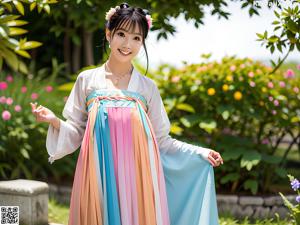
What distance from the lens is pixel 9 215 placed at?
3555mm

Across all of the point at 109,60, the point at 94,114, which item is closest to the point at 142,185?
the point at 94,114

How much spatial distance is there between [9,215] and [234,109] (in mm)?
2386

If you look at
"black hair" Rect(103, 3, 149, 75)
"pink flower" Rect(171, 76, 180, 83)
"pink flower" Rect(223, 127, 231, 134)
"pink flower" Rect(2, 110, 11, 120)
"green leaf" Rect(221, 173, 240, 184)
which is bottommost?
"green leaf" Rect(221, 173, 240, 184)

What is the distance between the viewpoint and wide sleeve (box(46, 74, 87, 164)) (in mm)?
2791

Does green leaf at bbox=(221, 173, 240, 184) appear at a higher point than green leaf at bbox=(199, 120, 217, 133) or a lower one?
lower

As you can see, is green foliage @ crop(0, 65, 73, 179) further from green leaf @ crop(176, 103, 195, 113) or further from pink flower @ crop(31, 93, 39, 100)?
green leaf @ crop(176, 103, 195, 113)

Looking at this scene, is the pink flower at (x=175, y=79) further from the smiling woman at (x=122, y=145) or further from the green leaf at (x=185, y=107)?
the smiling woman at (x=122, y=145)

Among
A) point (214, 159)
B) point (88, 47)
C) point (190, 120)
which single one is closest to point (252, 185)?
point (190, 120)

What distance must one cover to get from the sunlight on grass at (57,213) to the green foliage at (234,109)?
1.29 meters

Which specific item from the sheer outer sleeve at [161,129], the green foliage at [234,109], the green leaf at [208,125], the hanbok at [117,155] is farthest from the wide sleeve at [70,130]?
the green leaf at [208,125]

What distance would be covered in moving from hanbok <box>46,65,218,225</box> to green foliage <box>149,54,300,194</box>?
1971 millimetres

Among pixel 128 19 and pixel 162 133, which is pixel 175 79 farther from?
pixel 128 19

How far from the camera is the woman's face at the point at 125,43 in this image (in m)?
2.77

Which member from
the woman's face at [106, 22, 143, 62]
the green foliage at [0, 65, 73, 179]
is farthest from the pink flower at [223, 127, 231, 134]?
the woman's face at [106, 22, 143, 62]
